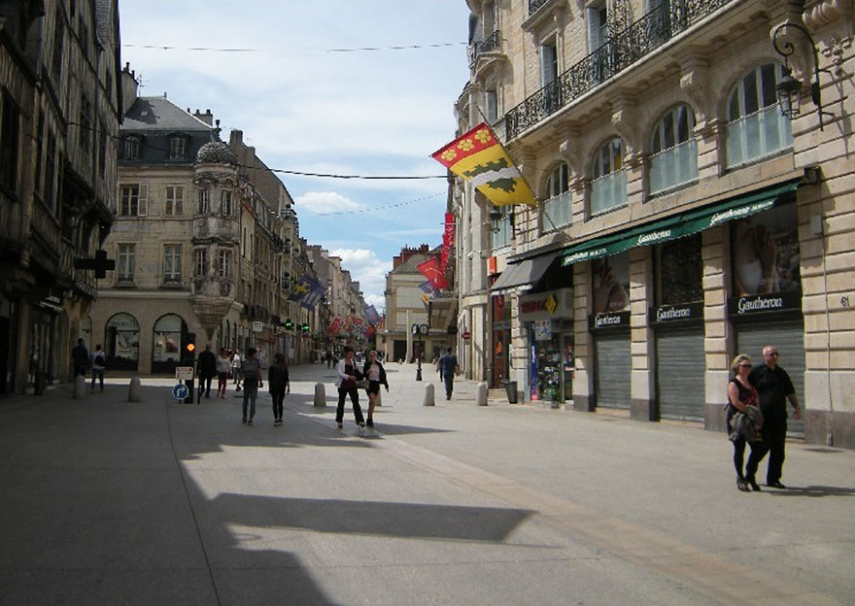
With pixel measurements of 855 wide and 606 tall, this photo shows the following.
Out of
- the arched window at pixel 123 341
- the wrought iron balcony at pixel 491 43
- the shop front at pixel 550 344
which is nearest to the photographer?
the shop front at pixel 550 344

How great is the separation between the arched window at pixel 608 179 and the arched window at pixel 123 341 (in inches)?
1347

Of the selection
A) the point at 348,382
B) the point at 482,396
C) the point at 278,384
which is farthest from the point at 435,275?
the point at 348,382

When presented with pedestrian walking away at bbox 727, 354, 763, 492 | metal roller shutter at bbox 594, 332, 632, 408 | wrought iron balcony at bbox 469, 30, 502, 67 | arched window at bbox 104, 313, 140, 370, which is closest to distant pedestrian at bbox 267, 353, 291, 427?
metal roller shutter at bbox 594, 332, 632, 408

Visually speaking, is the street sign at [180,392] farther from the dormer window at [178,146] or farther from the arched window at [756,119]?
the dormer window at [178,146]

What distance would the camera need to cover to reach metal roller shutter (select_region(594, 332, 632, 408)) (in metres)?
19.3

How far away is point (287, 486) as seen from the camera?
8719mm

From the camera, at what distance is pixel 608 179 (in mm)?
20156

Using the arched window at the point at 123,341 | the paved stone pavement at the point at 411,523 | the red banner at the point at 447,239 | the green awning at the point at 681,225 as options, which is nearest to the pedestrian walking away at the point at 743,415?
the paved stone pavement at the point at 411,523

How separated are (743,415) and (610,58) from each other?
13.1 m

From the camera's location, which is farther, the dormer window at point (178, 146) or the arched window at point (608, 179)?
the dormer window at point (178, 146)

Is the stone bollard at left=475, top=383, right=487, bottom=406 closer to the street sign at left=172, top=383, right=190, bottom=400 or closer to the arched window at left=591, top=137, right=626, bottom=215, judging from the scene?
the arched window at left=591, top=137, right=626, bottom=215

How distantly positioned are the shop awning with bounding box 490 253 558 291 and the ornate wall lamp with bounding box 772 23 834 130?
8372mm

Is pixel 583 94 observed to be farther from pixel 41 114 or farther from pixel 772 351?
pixel 41 114

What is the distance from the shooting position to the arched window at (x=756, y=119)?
572 inches
